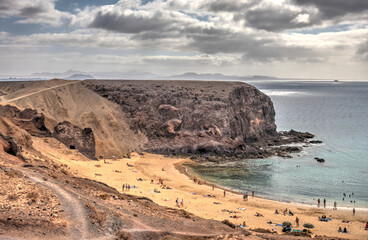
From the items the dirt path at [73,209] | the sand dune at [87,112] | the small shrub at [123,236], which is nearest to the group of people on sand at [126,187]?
the sand dune at [87,112]

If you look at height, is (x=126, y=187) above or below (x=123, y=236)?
below

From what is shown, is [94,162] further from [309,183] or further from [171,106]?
[309,183]

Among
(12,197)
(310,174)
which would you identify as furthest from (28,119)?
(310,174)

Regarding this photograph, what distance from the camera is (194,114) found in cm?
7225

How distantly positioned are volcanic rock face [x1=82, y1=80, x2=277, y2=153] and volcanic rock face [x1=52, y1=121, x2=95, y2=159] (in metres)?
13.9

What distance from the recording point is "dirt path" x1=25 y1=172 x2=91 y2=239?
748 inches

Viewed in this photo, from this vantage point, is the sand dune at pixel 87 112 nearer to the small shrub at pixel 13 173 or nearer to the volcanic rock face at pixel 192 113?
the volcanic rock face at pixel 192 113

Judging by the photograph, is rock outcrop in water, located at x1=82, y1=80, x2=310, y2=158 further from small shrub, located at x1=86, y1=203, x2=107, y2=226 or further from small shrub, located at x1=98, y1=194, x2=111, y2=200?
small shrub, located at x1=86, y1=203, x2=107, y2=226

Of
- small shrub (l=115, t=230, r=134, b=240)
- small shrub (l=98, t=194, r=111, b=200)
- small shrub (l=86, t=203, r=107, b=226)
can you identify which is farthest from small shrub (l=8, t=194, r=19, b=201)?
small shrub (l=98, t=194, r=111, b=200)

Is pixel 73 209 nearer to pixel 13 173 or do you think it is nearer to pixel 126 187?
pixel 13 173

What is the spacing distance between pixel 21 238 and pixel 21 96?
189 ft

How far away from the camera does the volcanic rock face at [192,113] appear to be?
69.2 meters

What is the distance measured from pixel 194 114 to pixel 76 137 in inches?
1056

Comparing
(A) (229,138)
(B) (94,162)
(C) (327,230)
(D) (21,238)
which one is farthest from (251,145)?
(D) (21,238)
